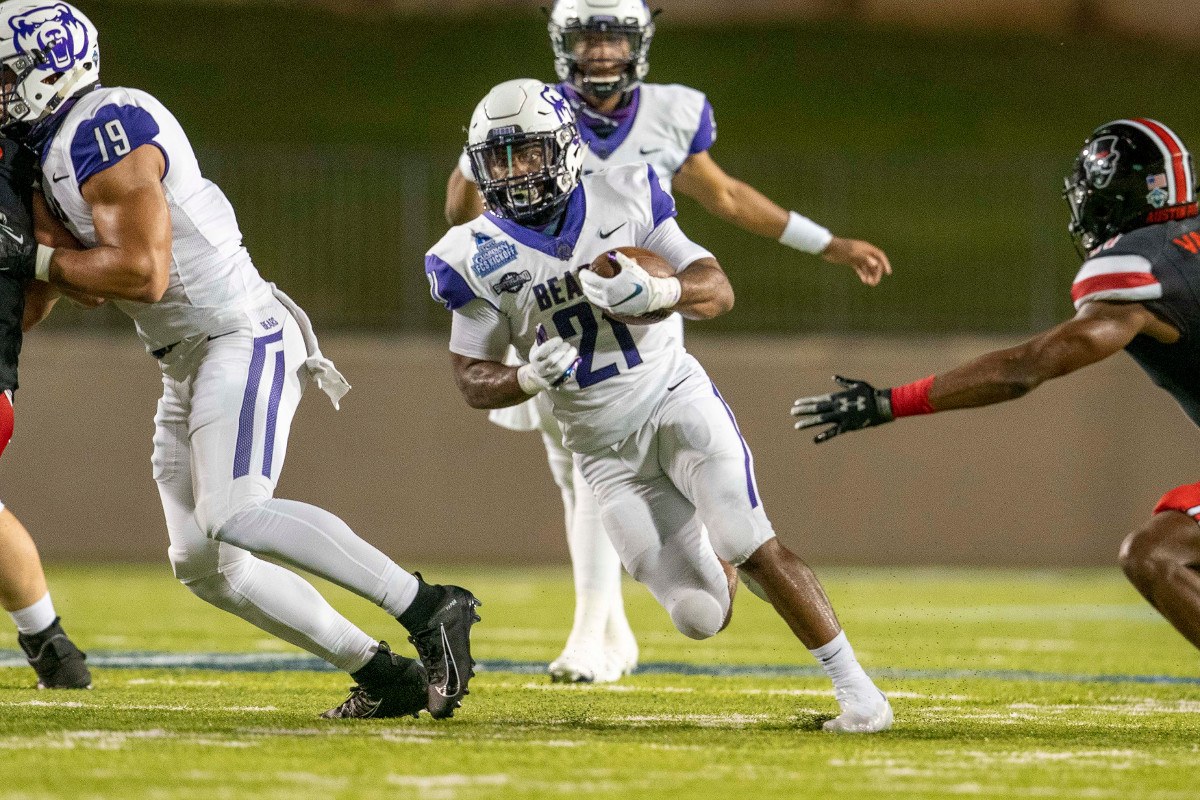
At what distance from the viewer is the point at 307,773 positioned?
131 inches

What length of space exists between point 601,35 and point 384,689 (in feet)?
7.33

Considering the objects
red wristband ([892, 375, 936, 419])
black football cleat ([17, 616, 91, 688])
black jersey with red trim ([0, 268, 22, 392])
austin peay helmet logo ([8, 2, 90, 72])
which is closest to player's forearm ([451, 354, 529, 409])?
red wristband ([892, 375, 936, 419])

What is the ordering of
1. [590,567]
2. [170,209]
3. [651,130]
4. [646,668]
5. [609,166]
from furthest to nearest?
[646,668], [651,130], [590,567], [609,166], [170,209]

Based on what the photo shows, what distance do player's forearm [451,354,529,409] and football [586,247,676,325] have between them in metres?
0.29

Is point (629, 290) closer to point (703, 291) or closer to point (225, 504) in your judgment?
point (703, 291)

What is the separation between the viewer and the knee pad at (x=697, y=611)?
4371 millimetres

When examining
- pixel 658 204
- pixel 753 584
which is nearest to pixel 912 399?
pixel 753 584

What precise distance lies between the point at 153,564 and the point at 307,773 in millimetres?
7296

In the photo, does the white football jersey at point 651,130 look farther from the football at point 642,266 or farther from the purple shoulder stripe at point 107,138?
the purple shoulder stripe at point 107,138

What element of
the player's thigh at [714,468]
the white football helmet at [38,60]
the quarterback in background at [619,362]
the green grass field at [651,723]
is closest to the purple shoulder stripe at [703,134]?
the quarterback in background at [619,362]

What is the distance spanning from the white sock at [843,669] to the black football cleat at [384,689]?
99cm

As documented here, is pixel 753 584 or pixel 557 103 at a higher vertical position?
pixel 557 103

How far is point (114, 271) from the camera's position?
409 cm

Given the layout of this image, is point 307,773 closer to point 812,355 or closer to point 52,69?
point 52,69
